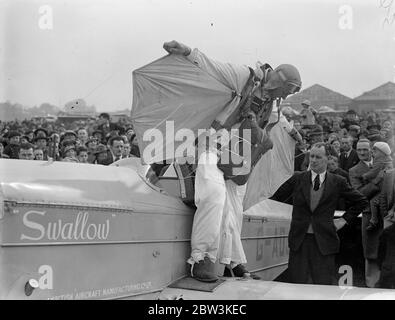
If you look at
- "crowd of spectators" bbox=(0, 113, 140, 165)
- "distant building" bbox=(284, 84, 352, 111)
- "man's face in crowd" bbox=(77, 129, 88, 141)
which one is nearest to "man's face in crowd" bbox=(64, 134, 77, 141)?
"crowd of spectators" bbox=(0, 113, 140, 165)

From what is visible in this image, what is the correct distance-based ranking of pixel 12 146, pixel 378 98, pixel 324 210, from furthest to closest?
pixel 378 98, pixel 12 146, pixel 324 210

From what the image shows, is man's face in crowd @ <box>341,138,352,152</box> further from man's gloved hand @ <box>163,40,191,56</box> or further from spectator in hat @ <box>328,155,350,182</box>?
man's gloved hand @ <box>163,40,191,56</box>

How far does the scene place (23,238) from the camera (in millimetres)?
2789

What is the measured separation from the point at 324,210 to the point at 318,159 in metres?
0.46

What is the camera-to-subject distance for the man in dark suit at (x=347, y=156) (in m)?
6.35

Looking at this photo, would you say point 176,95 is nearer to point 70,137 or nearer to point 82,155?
point 82,155

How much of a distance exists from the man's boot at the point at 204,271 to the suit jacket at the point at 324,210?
1364 mm

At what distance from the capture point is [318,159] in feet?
16.2

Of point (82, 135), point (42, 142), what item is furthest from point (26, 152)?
point (82, 135)

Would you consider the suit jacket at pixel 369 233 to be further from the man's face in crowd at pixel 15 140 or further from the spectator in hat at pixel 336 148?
the man's face in crowd at pixel 15 140

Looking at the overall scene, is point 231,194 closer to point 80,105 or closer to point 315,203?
point 315,203

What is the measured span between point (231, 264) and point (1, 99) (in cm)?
206

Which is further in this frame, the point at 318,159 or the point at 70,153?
the point at 70,153
